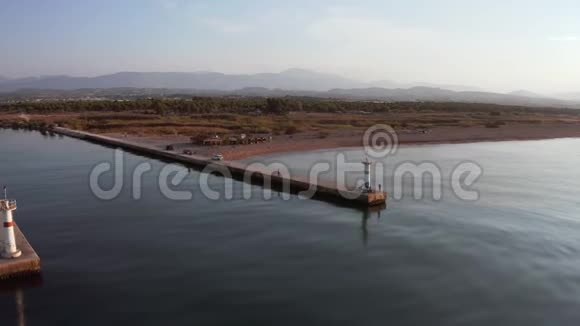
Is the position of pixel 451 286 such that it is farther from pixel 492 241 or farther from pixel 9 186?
pixel 9 186

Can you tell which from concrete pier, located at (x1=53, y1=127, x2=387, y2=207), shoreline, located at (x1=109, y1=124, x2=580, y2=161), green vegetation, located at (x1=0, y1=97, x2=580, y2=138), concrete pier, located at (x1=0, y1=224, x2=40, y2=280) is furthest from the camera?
green vegetation, located at (x1=0, y1=97, x2=580, y2=138)

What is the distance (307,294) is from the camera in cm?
1227

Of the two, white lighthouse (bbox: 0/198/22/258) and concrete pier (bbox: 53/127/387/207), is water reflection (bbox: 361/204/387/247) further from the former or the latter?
white lighthouse (bbox: 0/198/22/258)

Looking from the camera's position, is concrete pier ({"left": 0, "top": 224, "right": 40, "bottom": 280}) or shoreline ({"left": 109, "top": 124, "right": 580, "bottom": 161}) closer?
concrete pier ({"left": 0, "top": 224, "right": 40, "bottom": 280})

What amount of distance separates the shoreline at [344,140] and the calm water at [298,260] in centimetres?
1265

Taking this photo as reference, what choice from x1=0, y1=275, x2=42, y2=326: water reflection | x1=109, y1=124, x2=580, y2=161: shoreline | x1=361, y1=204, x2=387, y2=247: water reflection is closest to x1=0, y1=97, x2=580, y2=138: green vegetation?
x1=109, y1=124, x2=580, y2=161: shoreline

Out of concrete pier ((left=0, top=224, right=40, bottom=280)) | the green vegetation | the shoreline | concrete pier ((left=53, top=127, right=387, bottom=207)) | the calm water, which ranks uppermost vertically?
the green vegetation

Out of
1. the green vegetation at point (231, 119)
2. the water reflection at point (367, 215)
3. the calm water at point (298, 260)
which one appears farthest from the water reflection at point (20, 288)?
the green vegetation at point (231, 119)

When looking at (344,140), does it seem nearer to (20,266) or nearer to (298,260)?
(298,260)

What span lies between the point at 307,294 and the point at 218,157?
796 inches

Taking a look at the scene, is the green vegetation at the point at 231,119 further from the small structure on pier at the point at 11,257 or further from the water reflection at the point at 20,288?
the water reflection at the point at 20,288

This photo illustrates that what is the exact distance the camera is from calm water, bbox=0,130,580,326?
37.4 feet

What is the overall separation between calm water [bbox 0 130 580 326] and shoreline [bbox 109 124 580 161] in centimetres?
1265

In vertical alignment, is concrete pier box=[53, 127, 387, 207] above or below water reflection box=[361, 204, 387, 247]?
above
